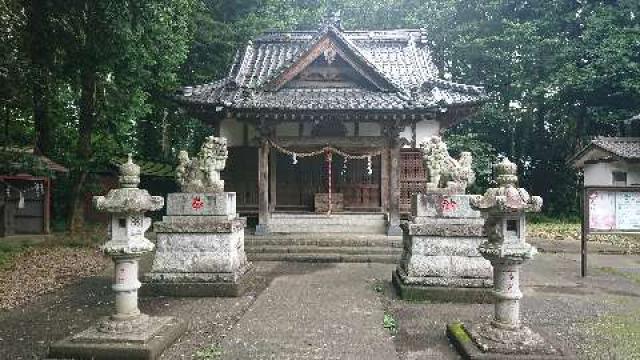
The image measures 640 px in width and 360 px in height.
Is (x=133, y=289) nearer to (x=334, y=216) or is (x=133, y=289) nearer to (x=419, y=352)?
(x=419, y=352)

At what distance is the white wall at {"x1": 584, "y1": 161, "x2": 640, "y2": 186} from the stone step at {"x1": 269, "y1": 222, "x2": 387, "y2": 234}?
13938 mm

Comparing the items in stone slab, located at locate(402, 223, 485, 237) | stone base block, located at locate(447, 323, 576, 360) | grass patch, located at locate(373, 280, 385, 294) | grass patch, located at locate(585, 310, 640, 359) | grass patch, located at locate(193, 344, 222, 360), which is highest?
stone slab, located at locate(402, 223, 485, 237)

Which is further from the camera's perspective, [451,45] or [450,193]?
[451,45]

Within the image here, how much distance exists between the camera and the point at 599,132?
2838 centimetres

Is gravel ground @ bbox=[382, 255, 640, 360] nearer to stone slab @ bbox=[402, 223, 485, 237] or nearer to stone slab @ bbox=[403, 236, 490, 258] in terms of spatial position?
stone slab @ bbox=[403, 236, 490, 258]

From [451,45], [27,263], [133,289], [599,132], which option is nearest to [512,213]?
[133,289]

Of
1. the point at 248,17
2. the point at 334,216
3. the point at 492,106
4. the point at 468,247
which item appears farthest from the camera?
the point at 492,106

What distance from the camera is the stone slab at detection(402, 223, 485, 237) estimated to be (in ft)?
29.4

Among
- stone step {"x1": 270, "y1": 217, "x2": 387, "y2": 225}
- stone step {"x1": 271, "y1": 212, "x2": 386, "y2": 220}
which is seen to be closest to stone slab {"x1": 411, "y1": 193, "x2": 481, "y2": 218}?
stone step {"x1": 270, "y1": 217, "x2": 387, "y2": 225}

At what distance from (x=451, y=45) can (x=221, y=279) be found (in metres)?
23.9

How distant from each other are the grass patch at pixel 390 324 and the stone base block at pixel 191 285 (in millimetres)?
3088

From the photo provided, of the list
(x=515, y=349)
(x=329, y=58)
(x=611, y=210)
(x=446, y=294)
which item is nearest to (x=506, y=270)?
(x=515, y=349)

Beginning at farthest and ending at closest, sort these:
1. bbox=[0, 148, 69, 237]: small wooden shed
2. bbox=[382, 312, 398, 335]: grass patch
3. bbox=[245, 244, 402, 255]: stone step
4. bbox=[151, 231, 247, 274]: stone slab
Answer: bbox=[0, 148, 69, 237]: small wooden shed → bbox=[245, 244, 402, 255]: stone step → bbox=[151, 231, 247, 274]: stone slab → bbox=[382, 312, 398, 335]: grass patch

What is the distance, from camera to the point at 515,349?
5664mm
